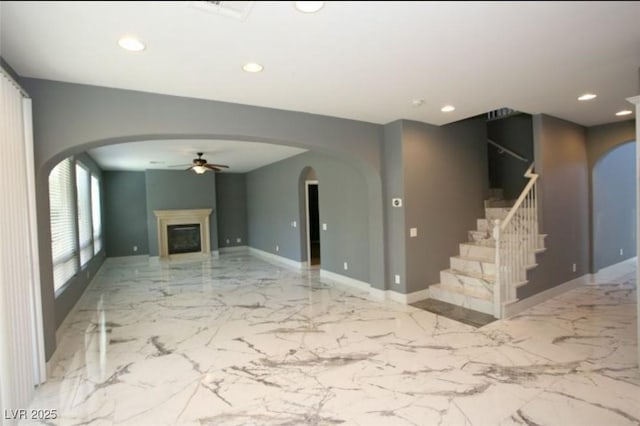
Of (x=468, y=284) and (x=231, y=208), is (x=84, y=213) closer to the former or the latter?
(x=231, y=208)

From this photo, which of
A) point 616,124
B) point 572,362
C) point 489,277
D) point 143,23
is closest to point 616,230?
point 616,124

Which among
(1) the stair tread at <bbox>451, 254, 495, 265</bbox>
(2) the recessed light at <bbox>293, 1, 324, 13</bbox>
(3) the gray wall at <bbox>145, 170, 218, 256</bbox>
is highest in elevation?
(2) the recessed light at <bbox>293, 1, 324, 13</bbox>

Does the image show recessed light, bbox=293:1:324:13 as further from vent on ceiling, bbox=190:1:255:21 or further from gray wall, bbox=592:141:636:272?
gray wall, bbox=592:141:636:272

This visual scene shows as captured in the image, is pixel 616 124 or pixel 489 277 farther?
pixel 616 124

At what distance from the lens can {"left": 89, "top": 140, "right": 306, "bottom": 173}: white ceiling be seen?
20.4 ft

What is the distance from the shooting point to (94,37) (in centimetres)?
231

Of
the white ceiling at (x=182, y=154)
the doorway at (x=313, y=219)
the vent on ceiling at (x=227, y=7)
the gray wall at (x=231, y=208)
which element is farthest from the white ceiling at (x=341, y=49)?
the gray wall at (x=231, y=208)

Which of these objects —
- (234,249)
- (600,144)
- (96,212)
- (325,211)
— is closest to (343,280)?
(325,211)

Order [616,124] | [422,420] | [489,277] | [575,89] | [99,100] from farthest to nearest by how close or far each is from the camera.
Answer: [616,124] < [489,277] < [575,89] < [99,100] < [422,420]

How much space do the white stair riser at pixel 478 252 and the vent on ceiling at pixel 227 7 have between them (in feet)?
15.1

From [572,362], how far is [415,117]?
11.0 ft

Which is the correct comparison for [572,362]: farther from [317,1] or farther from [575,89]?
[317,1]

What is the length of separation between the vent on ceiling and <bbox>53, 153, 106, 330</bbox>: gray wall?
274 centimetres

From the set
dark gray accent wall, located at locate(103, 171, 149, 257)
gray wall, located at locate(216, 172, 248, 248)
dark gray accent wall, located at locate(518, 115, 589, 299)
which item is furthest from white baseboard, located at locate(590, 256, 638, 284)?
dark gray accent wall, located at locate(103, 171, 149, 257)
